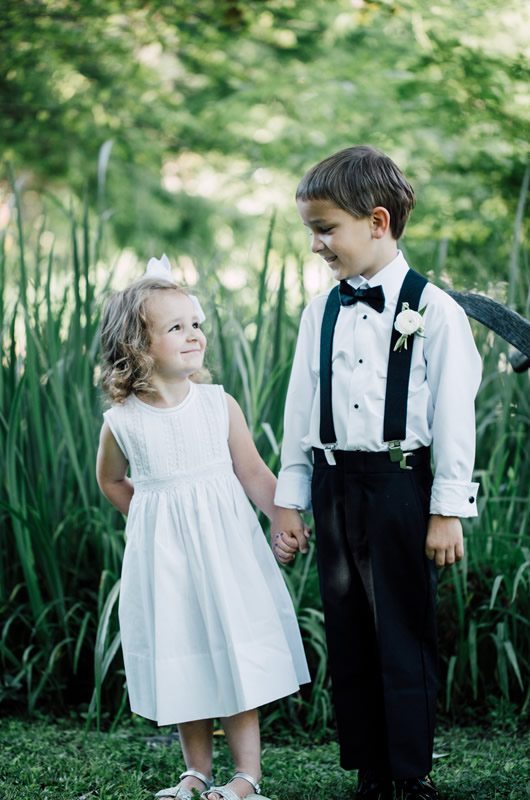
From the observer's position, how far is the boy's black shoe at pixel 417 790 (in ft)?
8.03

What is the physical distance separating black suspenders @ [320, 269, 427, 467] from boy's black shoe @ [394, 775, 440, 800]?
2.67 feet

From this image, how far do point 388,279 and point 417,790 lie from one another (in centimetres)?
127

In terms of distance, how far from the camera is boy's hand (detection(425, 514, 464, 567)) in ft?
7.64

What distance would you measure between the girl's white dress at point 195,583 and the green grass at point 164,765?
1.01 feet

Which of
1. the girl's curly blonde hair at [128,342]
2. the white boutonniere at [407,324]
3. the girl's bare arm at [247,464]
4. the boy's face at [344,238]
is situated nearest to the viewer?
the white boutonniere at [407,324]

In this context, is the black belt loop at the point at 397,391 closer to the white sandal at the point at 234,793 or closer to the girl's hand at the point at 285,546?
the girl's hand at the point at 285,546

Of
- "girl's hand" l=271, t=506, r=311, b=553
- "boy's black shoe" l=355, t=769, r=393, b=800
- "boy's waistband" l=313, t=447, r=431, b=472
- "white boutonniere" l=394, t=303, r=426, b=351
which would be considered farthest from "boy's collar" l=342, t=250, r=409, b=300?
"boy's black shoe" l=355, t=769, r=393, b=800

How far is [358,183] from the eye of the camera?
238 centimetres

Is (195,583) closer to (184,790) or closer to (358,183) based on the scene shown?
(184,790)

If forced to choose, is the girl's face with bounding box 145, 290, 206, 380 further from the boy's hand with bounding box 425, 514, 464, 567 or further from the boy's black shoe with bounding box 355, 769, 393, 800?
the boy's black shoe with bounding box 355, 769, 393, 800

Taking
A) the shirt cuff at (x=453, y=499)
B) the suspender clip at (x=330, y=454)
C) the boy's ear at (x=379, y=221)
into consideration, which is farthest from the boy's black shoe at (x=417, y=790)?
the boy's ear at (x=379, y=221)

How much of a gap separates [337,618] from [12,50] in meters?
6.75

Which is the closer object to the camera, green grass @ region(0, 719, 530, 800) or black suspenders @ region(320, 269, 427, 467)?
black suspenders @ region(320, 269, 427, 467)

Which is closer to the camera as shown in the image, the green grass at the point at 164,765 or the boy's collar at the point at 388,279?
the boy's collar at the point at 388,279
